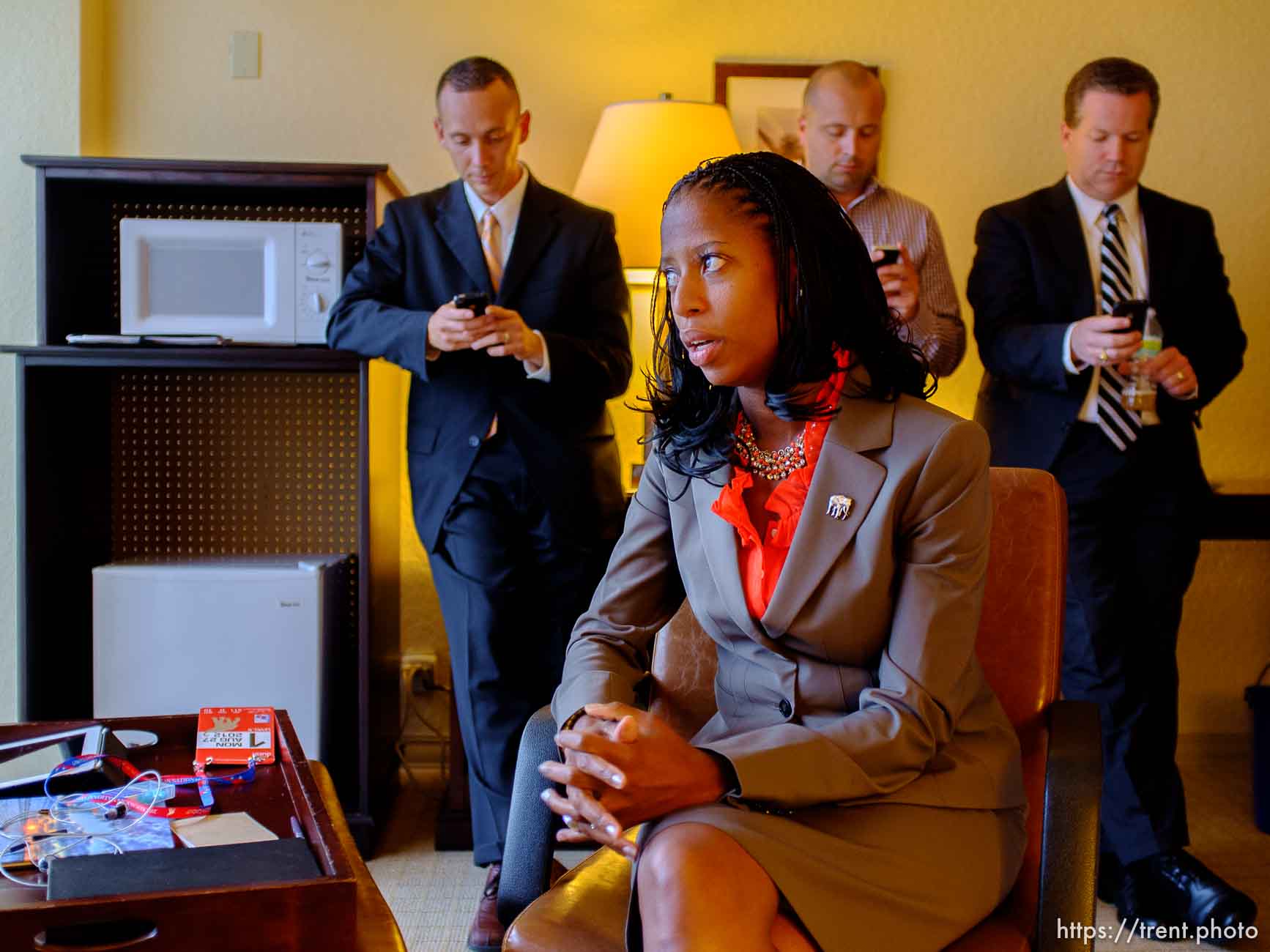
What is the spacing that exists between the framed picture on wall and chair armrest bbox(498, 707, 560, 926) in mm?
2476

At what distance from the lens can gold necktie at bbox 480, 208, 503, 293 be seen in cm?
287

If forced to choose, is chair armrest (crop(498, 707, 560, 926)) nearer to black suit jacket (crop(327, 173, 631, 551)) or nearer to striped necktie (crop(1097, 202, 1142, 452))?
black suit jacket (crop(327, 173, 631, 551))

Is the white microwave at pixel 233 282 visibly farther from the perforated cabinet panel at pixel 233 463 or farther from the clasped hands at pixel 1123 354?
the clasped hands at pixel 1123 354

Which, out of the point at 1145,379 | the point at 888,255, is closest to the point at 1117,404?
the point at 1145,379

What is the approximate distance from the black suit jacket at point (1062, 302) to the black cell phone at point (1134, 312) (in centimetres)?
16

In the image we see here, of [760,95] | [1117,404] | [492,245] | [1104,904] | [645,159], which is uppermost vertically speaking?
[760,95]

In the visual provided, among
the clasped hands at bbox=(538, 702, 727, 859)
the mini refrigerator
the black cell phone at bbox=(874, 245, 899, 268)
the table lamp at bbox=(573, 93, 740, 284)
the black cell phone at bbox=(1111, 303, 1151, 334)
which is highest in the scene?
the table lamp at bbox=(573, 93, 740, 284)

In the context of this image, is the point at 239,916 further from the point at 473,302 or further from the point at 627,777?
the point at 473,302

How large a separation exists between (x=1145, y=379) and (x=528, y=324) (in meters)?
1.35

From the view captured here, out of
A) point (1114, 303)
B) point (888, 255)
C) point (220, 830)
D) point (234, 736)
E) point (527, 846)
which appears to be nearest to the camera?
point (527, 846)

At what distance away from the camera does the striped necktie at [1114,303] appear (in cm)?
272

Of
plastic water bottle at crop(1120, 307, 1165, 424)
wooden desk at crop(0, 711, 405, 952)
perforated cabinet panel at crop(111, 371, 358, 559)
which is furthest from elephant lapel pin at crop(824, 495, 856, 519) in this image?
perforated cabinet panel at crop(111, 371, 358, 559)

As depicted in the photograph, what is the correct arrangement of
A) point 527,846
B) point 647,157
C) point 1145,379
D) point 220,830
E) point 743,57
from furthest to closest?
point 743,57 < point 647,157 < point 1145,379 < point 220,830 < point 527,846

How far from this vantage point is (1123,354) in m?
2.55
